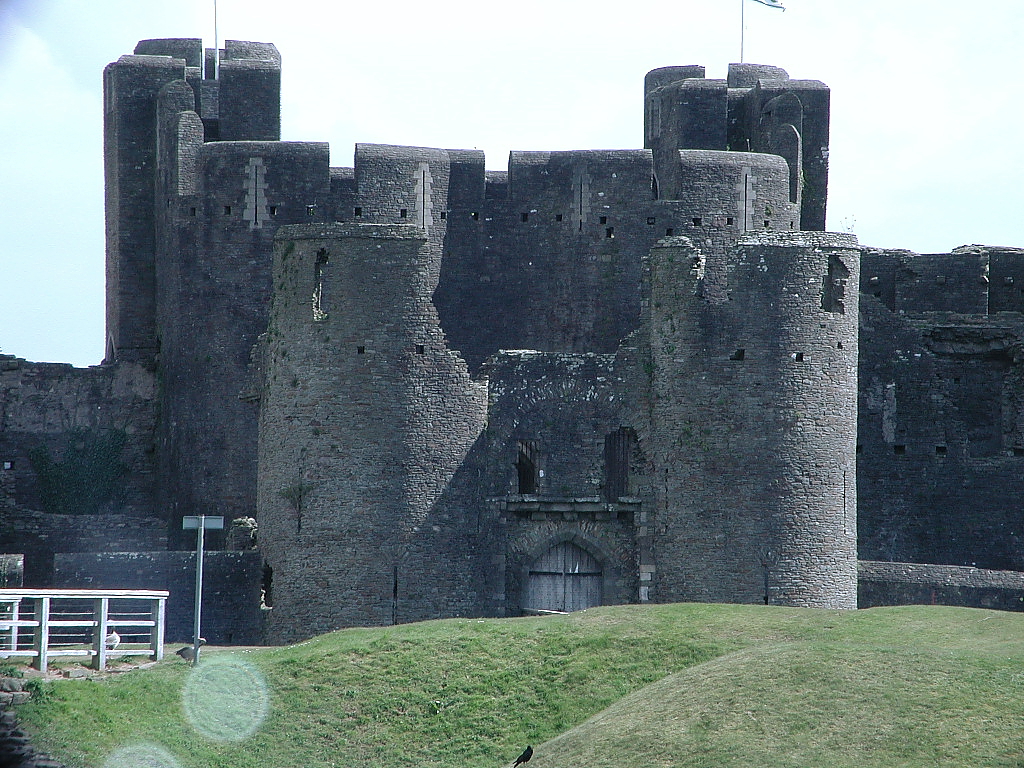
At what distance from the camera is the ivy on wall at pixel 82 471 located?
4869cm

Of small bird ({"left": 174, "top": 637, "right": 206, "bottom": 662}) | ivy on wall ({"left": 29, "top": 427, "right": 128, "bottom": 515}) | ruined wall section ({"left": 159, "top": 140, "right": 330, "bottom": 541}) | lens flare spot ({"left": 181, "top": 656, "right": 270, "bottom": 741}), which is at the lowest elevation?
lens flare spot ({"left": 181, "top": 656, "right": 270, "bottom": 741})

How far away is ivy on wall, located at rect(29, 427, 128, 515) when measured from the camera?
160 ft

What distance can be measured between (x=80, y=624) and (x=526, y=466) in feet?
40.7

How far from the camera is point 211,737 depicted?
31047 millimetres

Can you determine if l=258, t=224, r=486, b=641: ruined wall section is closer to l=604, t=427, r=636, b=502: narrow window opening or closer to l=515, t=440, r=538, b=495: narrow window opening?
l=515, t=440, r=538, b=495: narrow window opening

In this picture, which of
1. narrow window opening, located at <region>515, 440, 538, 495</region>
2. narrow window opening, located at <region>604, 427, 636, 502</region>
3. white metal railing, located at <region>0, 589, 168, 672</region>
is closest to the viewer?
white metal railing, located at <region>0, 589, 168, 672</region>

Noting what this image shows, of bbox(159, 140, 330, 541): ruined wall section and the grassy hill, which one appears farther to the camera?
bbox(159, 140, 330, 541): ruined wall section

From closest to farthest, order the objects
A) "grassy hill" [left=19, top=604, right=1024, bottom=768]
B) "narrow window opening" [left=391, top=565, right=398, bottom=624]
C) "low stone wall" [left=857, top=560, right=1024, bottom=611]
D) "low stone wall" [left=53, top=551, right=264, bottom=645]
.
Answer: "grassy hill" [left=19, top=604, right=1024, bottom=768]
"narrow window opening" [left=391, top=565, right=398, bottom=624]
"low stone wall" [left=53, top=551, right=264, bottom=645]
"low stone wall" [left=857, top=560, right=1024, bottom=611]

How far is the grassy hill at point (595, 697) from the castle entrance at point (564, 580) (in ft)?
12.9

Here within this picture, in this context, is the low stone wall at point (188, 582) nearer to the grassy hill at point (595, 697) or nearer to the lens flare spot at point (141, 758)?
the grassy hill at point (595, 697)

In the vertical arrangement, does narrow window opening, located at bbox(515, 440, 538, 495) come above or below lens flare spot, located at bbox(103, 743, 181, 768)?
above

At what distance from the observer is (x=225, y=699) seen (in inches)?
1273

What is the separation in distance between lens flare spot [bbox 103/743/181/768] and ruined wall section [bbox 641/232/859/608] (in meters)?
13.0

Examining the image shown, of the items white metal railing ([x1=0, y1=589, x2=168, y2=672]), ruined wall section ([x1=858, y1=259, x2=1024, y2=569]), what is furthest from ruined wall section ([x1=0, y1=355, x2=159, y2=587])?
ruined wall section ([x1=858, y1=259, x2=1024, y2=569])
